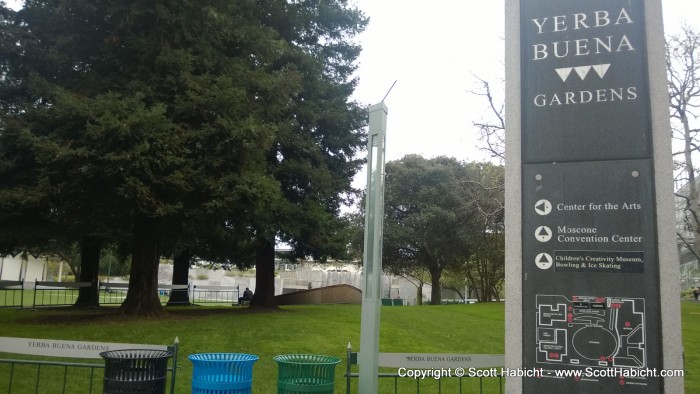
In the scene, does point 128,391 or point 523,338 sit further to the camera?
point 128,391

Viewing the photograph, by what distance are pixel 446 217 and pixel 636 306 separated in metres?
30.3

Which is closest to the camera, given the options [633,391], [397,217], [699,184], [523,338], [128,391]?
[633,391]

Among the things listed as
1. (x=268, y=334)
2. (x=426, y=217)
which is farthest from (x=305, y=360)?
(x=426, y=217)

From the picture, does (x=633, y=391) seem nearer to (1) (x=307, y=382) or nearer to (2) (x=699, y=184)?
(1) (x=307, y=382)

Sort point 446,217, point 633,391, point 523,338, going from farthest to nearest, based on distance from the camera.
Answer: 1. point 446,217
2. point 523,338
3. point 633,391

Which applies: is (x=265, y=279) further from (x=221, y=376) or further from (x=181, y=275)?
(x=221, y=376)

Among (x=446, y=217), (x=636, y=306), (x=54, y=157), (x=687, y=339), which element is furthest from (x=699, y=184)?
(x=54, y=157)

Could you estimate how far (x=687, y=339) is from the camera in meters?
15.2

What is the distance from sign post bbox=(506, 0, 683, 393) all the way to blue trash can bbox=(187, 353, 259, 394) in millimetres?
2328

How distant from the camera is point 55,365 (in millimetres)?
8734

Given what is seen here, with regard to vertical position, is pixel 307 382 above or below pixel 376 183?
below

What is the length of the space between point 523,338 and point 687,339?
43.3 ft

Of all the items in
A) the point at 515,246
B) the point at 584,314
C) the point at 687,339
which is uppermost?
the point at 515,246

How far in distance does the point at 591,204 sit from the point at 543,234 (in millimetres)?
447
